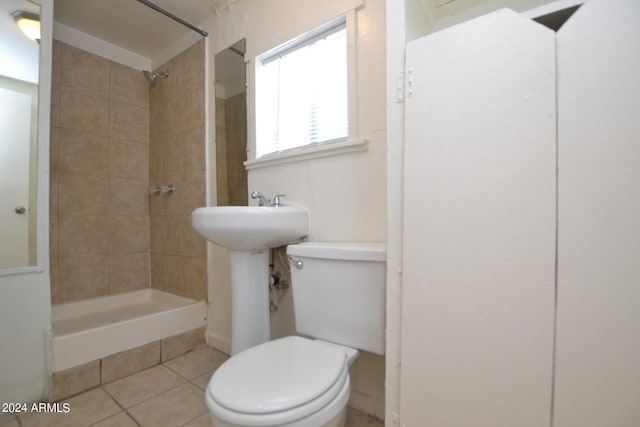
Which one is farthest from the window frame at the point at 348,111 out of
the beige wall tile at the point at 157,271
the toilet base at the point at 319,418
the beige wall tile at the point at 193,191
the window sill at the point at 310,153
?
the beige wall tile at the point at 157,271

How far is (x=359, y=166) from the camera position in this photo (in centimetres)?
118

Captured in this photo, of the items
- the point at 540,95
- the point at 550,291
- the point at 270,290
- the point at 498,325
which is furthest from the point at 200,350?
the point at 540,95

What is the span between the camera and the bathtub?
4.32ft

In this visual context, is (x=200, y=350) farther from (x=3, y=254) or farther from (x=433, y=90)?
(x=433, y=90)

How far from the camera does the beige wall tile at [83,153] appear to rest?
1911 mm

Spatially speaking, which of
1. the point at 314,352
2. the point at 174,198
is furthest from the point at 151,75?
the point at 314,352

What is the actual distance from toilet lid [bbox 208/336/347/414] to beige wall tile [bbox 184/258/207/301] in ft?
3.54

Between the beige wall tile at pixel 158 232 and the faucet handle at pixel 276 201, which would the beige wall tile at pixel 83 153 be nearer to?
the beige wall tile at pixel 158 232

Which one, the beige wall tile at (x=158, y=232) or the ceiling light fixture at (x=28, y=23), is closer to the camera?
the ceiling light fixture at (x=28, y=23)

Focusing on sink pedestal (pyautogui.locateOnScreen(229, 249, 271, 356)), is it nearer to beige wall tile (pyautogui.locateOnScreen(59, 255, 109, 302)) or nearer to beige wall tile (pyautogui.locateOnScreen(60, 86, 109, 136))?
beige wall tile (pyautogui.locateOnScreen(59, 255, 109, 302))

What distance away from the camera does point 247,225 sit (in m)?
1.06

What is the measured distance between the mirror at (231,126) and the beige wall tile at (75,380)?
106 centimetres

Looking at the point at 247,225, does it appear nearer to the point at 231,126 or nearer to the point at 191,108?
the point at 231,126

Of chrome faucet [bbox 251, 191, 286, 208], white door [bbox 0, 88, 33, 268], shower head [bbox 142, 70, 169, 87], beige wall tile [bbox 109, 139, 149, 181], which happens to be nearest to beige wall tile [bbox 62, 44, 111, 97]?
shower head [bbox 142, 70, 169, 87]
